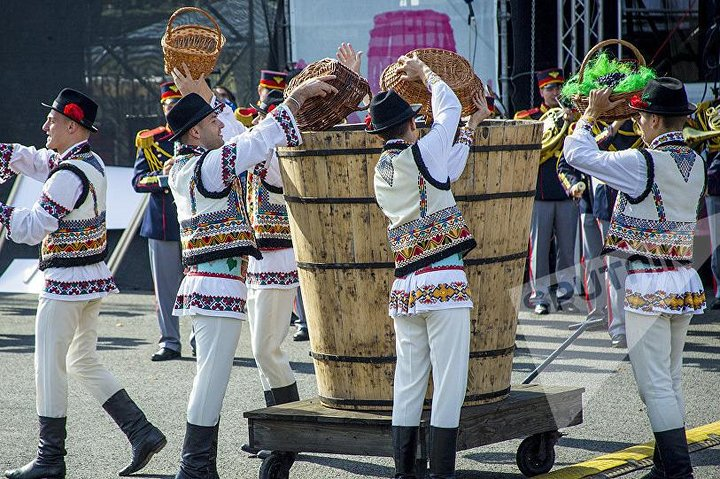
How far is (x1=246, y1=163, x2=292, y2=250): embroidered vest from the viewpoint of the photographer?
19.0 ft

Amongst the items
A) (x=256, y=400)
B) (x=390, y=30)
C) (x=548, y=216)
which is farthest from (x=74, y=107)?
(x=390, y=30)

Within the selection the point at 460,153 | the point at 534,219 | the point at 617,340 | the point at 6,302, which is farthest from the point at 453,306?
the point at 6,302

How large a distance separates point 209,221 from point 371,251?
72 cm

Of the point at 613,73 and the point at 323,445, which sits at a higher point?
the point at 613,73

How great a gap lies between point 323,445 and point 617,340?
4.08 metres

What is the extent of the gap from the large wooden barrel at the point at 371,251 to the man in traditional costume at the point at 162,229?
132 inches

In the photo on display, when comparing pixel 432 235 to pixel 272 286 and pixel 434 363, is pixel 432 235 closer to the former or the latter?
pixel 434 363

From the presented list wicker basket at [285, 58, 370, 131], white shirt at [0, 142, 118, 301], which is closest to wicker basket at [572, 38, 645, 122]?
wicker basket at [285, 58, 370, 131]

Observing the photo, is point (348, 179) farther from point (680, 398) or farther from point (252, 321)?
point (680, 398)

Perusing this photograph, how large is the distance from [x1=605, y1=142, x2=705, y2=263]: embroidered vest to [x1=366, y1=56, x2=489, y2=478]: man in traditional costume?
2.82ft

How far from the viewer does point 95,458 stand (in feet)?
18.6

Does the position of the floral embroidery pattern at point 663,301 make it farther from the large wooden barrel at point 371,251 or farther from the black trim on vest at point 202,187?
the black trim on vest at point 202,187

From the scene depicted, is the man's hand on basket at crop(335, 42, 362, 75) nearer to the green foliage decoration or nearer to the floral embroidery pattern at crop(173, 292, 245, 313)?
the green foliage decoration

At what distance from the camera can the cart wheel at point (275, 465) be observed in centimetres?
517
